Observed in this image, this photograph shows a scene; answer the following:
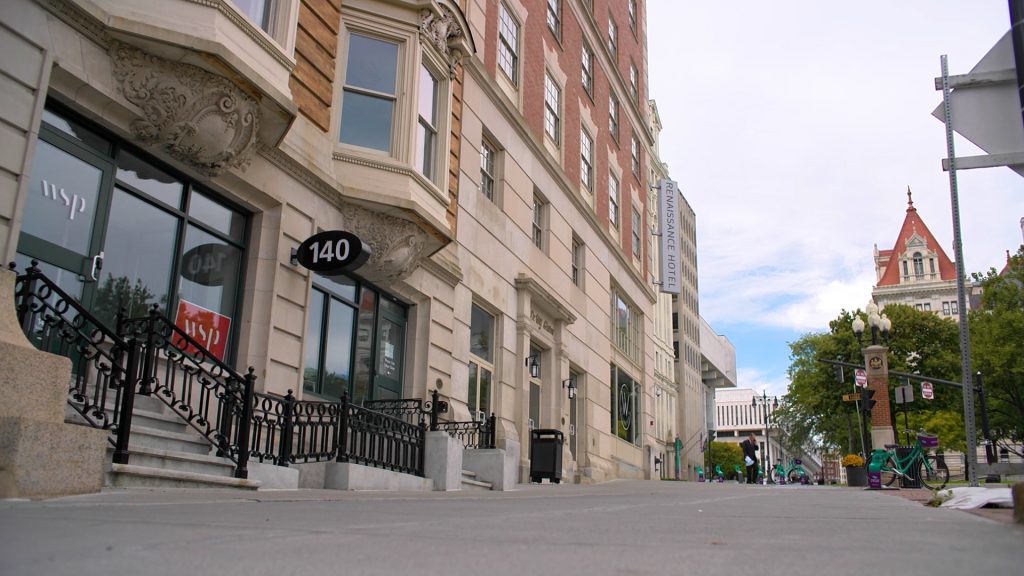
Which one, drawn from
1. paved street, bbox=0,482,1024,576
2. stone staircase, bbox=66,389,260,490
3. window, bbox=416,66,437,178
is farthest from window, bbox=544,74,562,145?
paved street, bbox=0,482,1024,576

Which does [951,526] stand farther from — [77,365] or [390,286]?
[390,286]

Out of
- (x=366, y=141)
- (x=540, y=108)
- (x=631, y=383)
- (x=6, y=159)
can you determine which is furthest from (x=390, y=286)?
(x=631, y=383)

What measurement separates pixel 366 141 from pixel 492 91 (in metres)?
6.98

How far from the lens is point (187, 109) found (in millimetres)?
11086

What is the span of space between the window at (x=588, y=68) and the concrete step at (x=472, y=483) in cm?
1935

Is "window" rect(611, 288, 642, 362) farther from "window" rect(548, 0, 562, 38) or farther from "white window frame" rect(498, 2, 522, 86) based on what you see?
"white window frame" rect(498, 2, 522, 86)

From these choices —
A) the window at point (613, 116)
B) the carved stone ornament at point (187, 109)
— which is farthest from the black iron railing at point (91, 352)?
the window at point (613, 116)

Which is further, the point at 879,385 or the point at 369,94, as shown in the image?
the point at 879,385

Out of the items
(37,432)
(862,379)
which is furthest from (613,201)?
(37,432)

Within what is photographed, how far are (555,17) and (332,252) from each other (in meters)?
18.3

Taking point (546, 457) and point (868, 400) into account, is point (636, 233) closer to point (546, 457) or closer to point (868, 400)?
point (868, 400)

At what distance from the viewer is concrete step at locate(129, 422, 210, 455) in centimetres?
927

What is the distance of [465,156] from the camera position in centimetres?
2019

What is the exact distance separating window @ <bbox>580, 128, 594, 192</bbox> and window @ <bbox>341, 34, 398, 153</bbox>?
1476 cm
